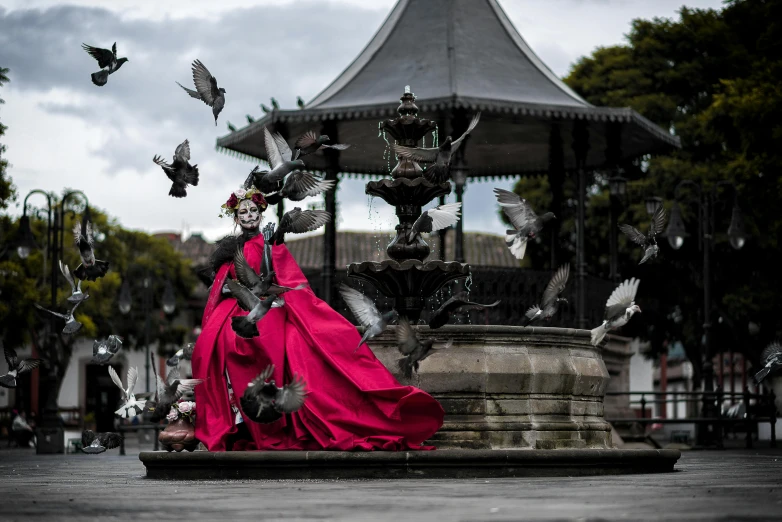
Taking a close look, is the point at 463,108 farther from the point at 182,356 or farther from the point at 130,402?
the point at 130,402

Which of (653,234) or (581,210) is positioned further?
(581,210)

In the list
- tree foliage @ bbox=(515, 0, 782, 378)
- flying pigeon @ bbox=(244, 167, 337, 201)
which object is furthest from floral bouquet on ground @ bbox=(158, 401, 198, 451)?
tree foliage @ bbox=(515, 0, 782, 378)

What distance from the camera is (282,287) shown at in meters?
10.2

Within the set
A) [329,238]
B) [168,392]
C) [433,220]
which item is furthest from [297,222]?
[329,238]

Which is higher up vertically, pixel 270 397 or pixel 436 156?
pixel 436 156

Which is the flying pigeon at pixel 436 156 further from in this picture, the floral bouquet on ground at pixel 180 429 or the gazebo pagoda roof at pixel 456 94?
the gazebo pagoda roof at pixel 456 94

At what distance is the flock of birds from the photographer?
978 cm

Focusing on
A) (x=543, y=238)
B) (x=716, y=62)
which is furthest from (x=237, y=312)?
(x=716, y=62)

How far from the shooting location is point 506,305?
782 inches

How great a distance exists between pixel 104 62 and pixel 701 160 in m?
24.0

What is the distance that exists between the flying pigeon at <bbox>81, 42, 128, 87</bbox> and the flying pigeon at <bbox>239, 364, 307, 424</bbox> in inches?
187

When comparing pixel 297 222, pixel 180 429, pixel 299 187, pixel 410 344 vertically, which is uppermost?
pixel 299 187

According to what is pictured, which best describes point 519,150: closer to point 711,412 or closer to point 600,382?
point 711,412

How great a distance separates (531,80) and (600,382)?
29.2 feet
